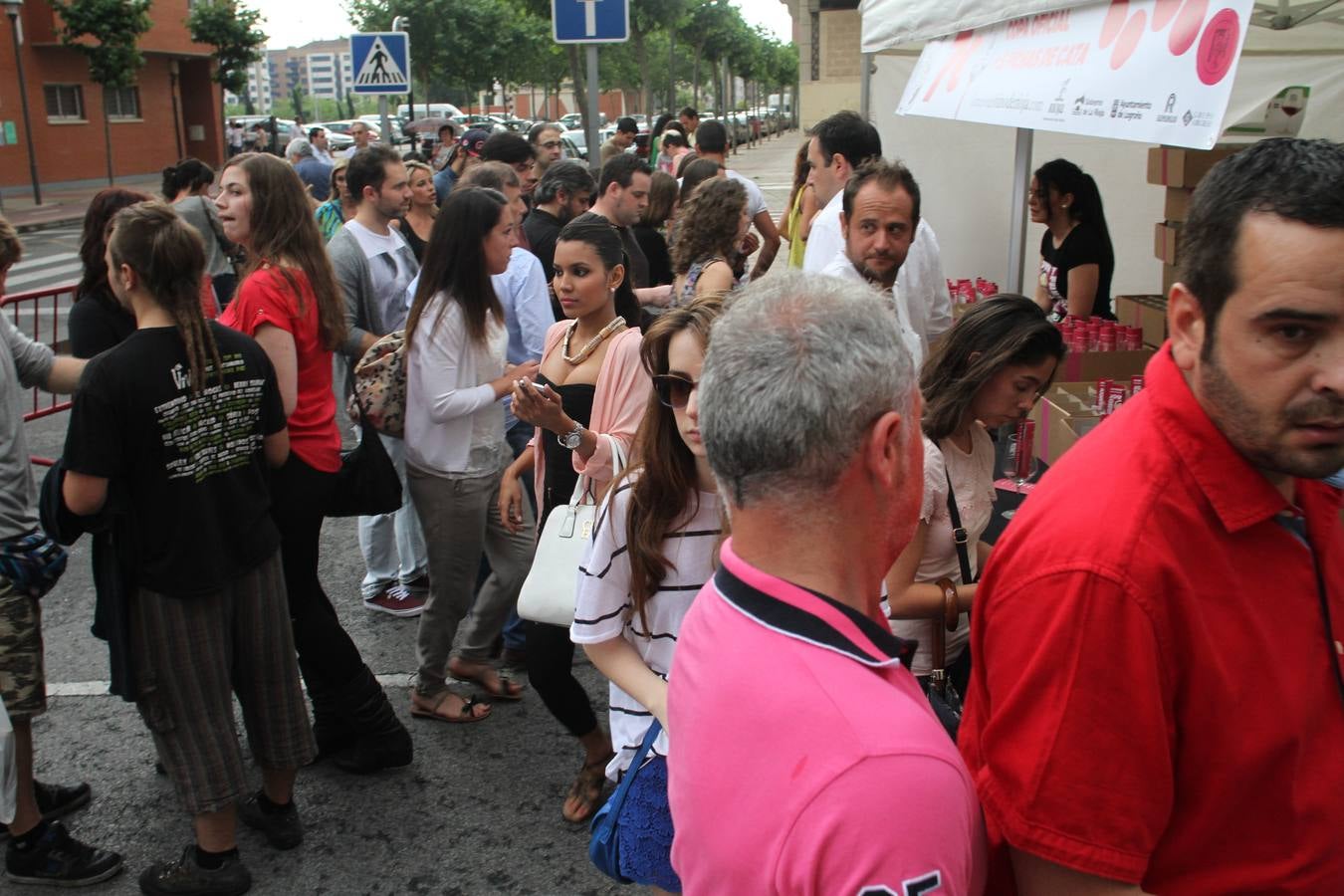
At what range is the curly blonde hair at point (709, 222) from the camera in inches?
201

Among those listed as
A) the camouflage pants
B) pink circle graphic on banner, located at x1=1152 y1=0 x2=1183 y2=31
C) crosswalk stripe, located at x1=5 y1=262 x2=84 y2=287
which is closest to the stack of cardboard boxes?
pink circle graphic on banner, located at x1=1152 y1=0 x2=1183 y2=31

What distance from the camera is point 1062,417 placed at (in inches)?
183

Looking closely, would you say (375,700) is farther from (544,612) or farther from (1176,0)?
(1176,0)

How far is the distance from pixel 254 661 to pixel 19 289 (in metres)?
15.1

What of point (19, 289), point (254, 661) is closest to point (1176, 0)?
point (254, 661)

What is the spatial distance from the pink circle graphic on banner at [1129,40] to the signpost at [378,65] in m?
8.69

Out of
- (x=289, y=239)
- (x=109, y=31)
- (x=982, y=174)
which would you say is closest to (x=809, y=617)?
(x=289, y=239)

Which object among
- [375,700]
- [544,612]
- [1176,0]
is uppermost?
[1176,0]

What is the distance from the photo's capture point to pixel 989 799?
1.28 meters

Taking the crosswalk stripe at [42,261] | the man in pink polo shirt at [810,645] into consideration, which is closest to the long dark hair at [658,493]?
the man in pink polo shirt at [810,645]

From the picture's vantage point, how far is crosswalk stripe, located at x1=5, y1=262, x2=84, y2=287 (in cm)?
1647

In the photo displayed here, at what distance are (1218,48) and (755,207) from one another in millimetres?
5997

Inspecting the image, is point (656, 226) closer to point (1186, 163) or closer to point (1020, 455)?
point (1186, 163)

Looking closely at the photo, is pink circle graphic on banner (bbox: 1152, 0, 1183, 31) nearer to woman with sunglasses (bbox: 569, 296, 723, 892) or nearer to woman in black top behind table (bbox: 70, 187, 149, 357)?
woman with sunglasses (bbox: 569, 296, 723, 892)
